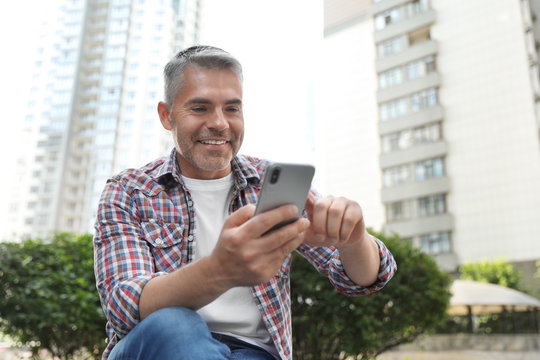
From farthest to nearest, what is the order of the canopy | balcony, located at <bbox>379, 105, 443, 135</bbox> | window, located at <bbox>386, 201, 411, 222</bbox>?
window, located at <bbox>386, 201, 411, 222</bbox>
balcony, located at <bbox>379, 105, 443, 135</bbox>
the canopy

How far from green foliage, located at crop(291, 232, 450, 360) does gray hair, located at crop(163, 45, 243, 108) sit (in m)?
2.55

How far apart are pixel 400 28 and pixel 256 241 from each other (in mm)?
22481

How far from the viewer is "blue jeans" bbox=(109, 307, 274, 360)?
0.70m

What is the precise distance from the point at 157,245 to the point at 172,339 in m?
0.32

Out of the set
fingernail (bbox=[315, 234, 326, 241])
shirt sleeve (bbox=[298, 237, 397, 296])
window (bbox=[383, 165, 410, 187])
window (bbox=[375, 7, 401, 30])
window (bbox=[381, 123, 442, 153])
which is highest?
window (bbox=[375, 7, 401, 30])

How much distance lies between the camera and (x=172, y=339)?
71 cm

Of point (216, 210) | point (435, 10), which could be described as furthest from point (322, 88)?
point (216, 210)

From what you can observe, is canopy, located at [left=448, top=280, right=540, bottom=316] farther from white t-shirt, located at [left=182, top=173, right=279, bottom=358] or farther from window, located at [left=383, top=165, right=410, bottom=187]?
window, located at [left=383, top=165, right=410, bottom=187]

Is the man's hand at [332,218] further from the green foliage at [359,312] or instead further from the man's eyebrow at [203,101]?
the green foliage at [359,312]

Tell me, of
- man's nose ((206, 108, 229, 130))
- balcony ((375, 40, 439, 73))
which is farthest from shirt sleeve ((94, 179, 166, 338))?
balcony ((375, 40, 439, 73))

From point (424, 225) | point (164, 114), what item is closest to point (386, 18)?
point (424, 225)

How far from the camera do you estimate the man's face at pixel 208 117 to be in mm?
1064

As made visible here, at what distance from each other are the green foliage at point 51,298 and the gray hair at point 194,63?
259 cm

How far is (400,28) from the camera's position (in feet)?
69.8
